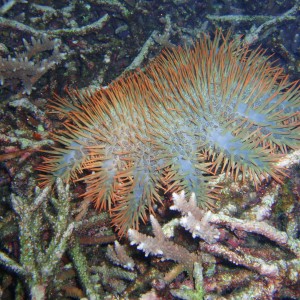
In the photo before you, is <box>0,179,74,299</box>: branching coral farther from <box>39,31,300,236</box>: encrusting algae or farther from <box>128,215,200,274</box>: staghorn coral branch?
<box>128,215,200,274</box>: staghorn coral branch

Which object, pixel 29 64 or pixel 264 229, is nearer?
pixel 264 229

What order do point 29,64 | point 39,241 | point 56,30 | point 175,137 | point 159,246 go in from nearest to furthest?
point 159,246, point 39,241, point 175,137, point 29,64, point 56,30

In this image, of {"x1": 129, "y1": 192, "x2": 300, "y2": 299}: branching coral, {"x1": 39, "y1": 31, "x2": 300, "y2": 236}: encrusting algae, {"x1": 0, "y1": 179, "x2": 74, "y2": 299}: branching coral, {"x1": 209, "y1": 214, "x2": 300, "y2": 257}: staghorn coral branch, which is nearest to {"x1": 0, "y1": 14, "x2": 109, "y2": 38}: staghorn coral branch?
{"x1": 39, "y1": 31, "x2": 300, "y2": 236}: encrusting algae

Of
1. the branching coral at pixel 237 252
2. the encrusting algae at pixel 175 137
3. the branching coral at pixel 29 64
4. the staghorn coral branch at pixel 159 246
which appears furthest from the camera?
the branching coral at pixel 29 64

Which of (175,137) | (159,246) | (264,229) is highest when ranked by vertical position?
(175,137)

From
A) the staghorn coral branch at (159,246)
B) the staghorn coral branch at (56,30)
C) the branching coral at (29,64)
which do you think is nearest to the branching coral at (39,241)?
the staghorn coral branch at (159,246)

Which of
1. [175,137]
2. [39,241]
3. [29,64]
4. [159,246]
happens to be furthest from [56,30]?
[159,246]

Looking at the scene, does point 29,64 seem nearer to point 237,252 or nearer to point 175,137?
point 175,137

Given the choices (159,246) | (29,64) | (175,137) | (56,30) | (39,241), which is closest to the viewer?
(159,246)

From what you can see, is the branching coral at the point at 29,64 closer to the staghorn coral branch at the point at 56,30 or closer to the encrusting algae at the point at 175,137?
the staghorn coral branch at the point at 56,30
